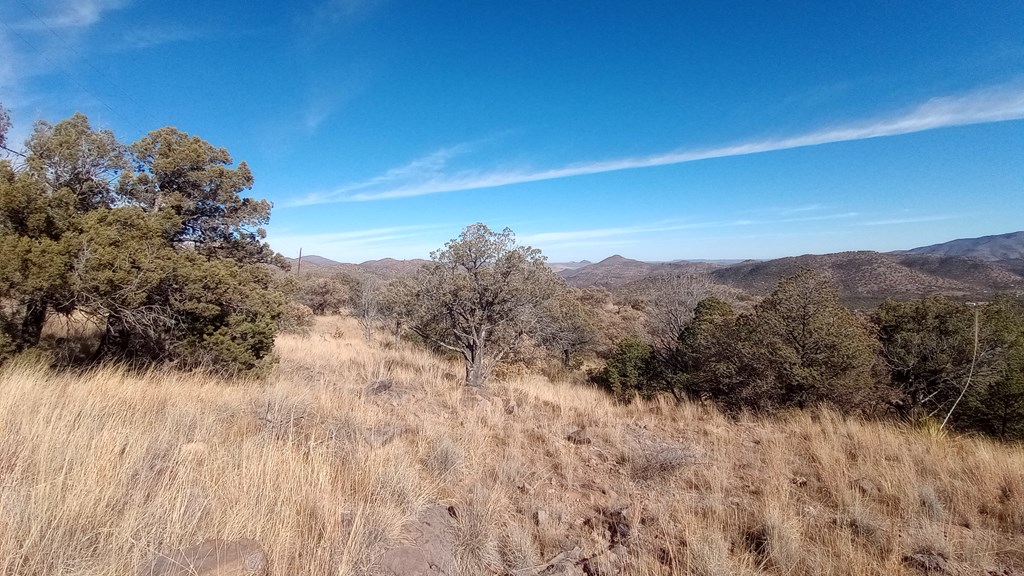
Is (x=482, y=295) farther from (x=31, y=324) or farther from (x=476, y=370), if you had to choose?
(x=31, y=324)

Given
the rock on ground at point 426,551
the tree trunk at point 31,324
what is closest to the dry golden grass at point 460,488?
the rock on ground at point 426,551

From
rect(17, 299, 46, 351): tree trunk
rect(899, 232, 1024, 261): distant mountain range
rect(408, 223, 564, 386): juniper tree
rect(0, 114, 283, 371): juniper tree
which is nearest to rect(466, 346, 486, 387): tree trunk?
rect(408, 223, 564, 386): juniper tree

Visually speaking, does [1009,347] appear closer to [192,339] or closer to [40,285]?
[192,339]

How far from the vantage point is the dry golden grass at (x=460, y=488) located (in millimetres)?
2625

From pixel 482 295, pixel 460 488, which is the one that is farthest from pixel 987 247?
pixel 460 488

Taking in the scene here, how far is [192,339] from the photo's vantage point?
24.1ft

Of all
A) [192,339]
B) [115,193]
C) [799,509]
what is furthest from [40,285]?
[799,509]

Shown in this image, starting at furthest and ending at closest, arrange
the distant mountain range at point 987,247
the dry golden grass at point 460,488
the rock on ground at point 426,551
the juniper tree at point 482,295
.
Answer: the distant mountain range at point 987,247 → the juniper tree at point 482,295 → the rock on ground at point 426,551 → the dry golden grass at point 460,488

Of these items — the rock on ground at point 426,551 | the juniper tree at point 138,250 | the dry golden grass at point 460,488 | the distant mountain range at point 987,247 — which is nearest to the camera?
the dry golden grass at point 460,488

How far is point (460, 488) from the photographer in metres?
4.09

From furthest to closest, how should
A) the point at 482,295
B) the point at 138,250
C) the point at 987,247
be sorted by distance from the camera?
the point at 987,247
the point at 482,295
the point at 138,250

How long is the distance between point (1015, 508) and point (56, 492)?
7.44 metres

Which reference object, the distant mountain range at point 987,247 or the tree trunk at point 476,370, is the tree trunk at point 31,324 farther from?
the distant mountain range at point 987,247

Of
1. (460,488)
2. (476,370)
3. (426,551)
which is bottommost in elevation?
(476,370)
